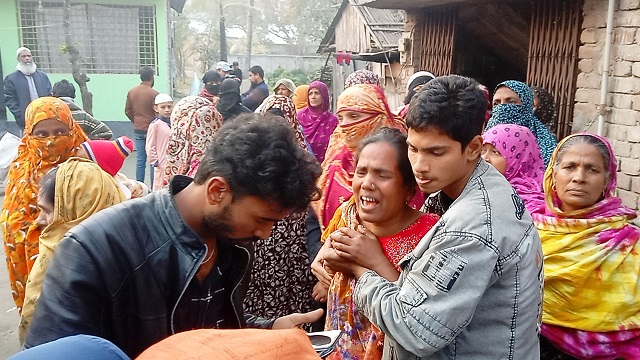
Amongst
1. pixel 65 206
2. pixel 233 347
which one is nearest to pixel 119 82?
pixel 65 206

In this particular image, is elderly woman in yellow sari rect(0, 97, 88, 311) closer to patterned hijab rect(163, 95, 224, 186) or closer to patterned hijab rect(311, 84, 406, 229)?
patterned hijab rect(163, 95, 224, 186)

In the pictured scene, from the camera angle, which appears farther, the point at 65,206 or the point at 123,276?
the point at 65,206

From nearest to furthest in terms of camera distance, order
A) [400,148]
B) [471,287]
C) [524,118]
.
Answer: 1. [471,287]
2. [400,148]
3. [524,118]

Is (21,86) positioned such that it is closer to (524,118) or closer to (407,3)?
(407,3)

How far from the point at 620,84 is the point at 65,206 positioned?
13.3 ft

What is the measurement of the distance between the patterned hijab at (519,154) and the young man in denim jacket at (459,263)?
4.93 ft

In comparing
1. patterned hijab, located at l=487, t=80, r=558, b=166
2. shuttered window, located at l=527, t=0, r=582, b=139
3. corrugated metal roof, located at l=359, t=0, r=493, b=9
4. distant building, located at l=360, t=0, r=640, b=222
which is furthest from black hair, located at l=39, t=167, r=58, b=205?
corrugated metal roof, located at l=359, t=0, r=493, b=9

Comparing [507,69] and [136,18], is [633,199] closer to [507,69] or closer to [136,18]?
[507,69]

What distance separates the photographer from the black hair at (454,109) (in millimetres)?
1693

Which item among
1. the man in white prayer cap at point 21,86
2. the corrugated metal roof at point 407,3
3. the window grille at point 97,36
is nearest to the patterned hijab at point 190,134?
Answer: the corrugated metal roof at point 407,3

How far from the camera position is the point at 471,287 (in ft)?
4.85

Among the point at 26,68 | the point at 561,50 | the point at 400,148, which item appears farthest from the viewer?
the point at 26,68

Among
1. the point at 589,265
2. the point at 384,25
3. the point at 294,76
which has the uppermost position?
the point at 384,25

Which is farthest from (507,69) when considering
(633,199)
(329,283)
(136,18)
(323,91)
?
(136,18)
